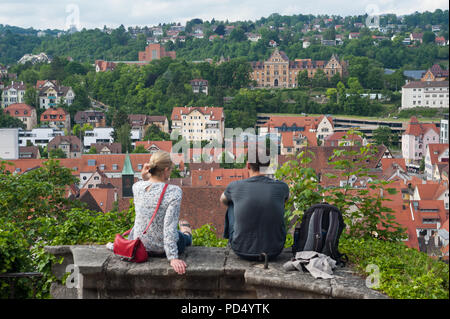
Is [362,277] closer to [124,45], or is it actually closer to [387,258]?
[387,258]

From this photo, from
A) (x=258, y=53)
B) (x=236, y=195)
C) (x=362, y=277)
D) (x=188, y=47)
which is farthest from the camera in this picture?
(x=188, y=47)

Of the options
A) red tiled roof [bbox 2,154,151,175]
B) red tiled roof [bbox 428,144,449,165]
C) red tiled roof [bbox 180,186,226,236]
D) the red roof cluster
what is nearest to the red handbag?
red tiled roof [bbox 428,144,449,165]

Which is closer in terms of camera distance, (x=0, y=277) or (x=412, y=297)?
(x=412, y=297)

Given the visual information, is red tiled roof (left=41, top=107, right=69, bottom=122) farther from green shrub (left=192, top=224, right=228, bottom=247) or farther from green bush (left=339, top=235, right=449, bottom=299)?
green bush (left=339, top=235, right=449, bottom=299)

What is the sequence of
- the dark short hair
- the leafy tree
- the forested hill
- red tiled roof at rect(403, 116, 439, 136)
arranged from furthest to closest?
1. the forested hill
2. the leafy tree
3. red tiled roof at rect(403, 116, 439, 136)
4. the dark short hair

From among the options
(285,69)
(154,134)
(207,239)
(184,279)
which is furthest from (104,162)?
(184,279)

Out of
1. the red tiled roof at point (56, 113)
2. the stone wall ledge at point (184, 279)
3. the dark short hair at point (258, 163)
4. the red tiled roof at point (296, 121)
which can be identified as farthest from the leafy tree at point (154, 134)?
the stone wall ledge at point (184, 279)

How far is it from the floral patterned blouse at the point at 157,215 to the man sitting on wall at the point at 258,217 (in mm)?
209

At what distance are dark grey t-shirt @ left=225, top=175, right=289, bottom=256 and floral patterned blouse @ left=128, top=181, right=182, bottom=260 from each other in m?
0.21

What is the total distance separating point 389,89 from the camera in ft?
172

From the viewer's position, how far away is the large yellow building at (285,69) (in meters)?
58.3

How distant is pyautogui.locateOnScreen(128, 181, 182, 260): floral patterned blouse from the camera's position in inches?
84.2
